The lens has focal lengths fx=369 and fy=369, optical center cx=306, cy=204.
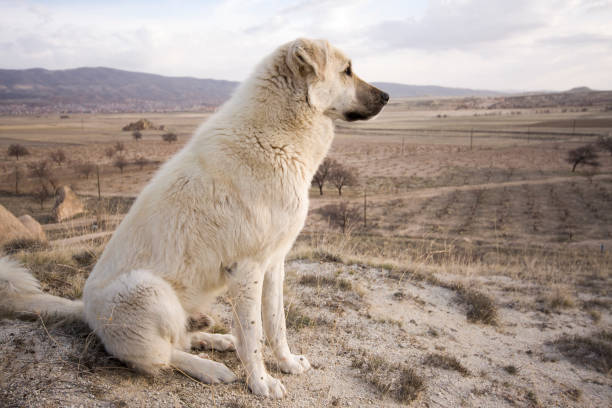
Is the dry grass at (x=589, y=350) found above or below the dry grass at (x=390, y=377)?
below

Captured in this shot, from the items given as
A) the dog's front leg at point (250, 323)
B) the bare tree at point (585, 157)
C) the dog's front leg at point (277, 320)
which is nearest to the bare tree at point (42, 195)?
the dog's front leg at point (277, 320)

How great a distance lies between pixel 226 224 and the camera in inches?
114

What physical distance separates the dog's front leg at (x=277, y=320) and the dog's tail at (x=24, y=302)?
68.3 inches

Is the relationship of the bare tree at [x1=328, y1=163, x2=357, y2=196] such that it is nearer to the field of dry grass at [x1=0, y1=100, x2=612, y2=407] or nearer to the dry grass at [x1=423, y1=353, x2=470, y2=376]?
the field of dry grass at [x1=0, y1=100, x2=612, y2=407]

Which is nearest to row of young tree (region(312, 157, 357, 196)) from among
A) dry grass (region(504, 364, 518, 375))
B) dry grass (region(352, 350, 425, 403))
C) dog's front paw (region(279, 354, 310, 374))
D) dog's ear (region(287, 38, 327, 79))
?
dry grass (region(504, 364, 518, 375))

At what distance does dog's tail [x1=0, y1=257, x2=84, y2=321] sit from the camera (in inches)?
134

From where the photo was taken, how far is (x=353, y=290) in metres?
5.70

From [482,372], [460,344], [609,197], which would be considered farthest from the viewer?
[609,197]

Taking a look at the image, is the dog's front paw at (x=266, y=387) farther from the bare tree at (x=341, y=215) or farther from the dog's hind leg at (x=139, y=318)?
the bare tree at (x=341, y=215)

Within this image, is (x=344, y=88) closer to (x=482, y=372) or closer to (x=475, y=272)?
(x=482, y=372)

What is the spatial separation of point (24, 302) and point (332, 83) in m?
3.54

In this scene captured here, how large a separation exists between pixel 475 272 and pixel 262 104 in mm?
6781

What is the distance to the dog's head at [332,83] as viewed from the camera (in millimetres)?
3145

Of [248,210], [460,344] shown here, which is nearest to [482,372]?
[460,344]
